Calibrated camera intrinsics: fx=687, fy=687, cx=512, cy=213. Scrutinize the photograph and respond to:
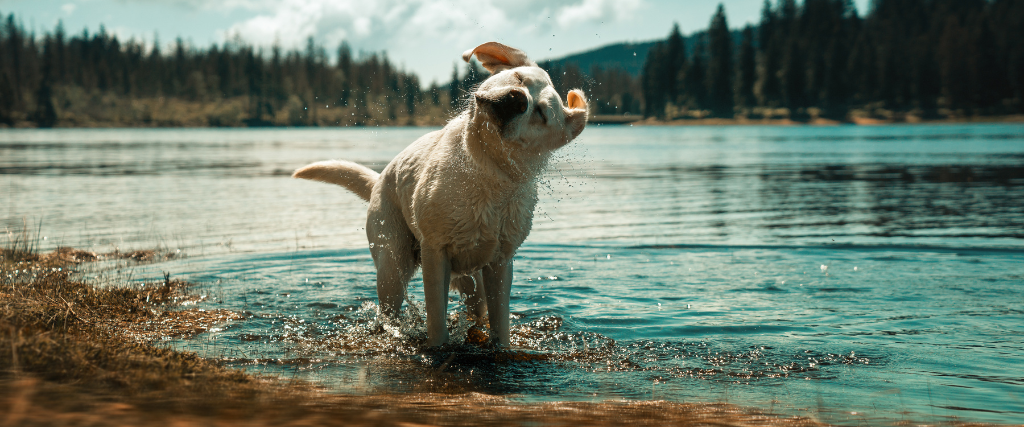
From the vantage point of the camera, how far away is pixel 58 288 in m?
6.80

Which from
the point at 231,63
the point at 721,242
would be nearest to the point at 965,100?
the point at 721,242

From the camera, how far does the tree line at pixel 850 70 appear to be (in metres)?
111

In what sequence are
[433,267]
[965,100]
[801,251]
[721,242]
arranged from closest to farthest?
[433,267] < [801,251] < [721,242] < [965,100]

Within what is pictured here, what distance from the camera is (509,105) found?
3812 millimetres

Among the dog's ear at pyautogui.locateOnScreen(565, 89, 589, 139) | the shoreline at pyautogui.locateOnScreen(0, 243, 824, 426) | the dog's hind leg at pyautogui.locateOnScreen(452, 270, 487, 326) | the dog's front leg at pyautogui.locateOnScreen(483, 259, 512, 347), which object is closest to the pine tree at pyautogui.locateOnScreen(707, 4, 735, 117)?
the dog's hind leg at pyautogui.locateOnScreen(452, 270, 487, 326)

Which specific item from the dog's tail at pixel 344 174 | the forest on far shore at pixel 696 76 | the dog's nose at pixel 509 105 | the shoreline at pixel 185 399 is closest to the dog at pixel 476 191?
the dog's nose at pixel 509 105

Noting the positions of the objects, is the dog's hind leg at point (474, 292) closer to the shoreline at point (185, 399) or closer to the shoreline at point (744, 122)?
the shoreline at point (185, 399)

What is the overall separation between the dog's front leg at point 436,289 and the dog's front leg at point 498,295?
0.34 meters

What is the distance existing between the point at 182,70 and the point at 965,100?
164 metres

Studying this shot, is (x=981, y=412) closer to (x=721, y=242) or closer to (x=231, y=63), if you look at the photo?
(x=721, y=242)

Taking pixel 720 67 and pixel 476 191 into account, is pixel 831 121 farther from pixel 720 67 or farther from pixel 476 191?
pixel 476 191

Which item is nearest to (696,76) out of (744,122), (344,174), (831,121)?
(744,122)

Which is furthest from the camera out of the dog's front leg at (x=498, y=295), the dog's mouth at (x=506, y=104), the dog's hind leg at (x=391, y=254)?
the dog's hind leg at (x=391, y=254)

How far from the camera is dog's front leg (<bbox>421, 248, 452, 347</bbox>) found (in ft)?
17.5
